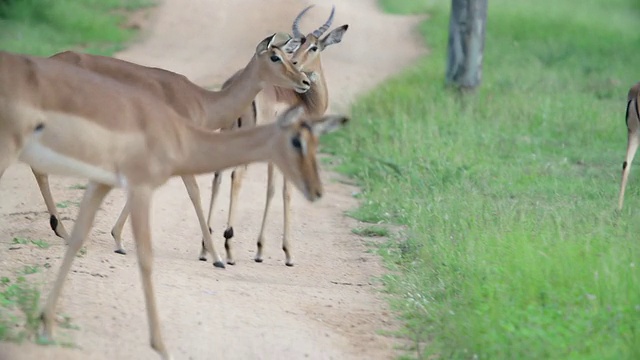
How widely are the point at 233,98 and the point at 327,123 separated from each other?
2.48 meters

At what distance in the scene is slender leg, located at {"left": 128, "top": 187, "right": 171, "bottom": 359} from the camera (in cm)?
539

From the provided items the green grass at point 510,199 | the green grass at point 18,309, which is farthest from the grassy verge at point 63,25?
the green grass at point 18,309

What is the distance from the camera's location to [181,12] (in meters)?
20.4

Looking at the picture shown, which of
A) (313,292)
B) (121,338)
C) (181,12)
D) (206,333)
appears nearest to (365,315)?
(313,292)

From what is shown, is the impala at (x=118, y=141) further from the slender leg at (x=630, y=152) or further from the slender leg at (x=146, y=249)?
the slender leg at (x=630, y=152)

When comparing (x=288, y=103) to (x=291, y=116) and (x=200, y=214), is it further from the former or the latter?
(x=291, y=116)

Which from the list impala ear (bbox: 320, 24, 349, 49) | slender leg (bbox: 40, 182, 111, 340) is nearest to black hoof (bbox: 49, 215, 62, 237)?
slender leg (bbox: 40, 182, 111, 340)

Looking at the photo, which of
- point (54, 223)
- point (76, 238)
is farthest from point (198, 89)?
point (76, 238)

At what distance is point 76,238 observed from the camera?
5691 millimetres

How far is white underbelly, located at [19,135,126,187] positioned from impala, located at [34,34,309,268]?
6.32 ft

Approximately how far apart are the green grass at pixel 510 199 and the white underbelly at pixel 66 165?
174 cm

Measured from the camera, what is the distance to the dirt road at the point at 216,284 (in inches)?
227

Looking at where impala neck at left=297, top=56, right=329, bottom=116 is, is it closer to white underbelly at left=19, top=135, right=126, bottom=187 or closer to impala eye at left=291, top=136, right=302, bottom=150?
impala eye at left=291, top=136, right=302, bottom=150

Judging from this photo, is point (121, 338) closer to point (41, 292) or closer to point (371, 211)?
point (41, 292)
